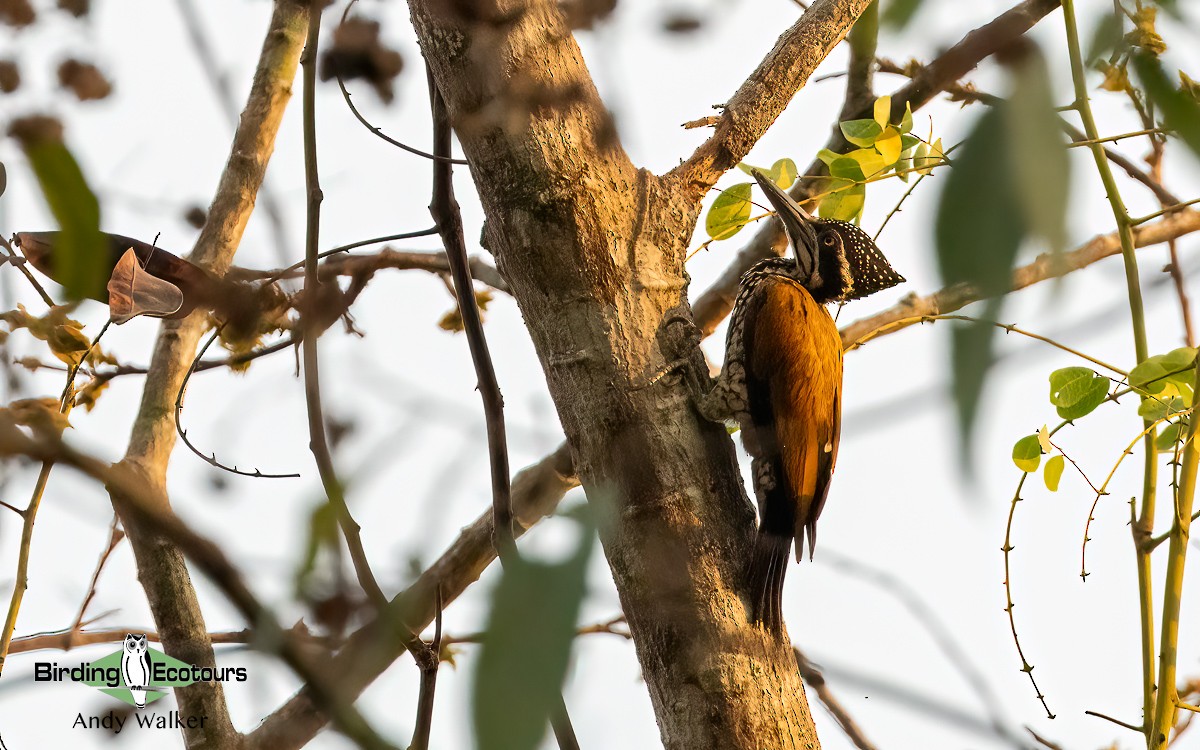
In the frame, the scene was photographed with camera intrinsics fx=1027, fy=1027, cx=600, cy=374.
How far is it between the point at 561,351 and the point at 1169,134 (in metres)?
1.21

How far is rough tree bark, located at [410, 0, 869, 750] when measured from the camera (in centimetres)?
150

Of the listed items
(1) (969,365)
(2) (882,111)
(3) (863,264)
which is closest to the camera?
(1) (969,365)

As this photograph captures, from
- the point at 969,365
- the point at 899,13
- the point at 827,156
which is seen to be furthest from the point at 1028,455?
the point at 969,365

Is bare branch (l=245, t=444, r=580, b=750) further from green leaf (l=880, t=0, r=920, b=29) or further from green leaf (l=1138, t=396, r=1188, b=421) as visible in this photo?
green leaf (l=880, t=0, r=920, b=29)

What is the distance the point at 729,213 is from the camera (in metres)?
2.43

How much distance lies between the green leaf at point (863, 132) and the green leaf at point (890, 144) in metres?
0.04

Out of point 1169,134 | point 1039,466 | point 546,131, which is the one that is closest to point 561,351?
point 546,131

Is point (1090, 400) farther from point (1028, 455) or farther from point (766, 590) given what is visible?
point (766, 590)

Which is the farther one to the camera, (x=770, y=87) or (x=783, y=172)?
(x=783, y=172)

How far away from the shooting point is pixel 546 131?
5.63 feet

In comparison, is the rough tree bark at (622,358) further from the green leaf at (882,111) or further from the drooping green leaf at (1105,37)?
the drooping green leaf at (1105,37)

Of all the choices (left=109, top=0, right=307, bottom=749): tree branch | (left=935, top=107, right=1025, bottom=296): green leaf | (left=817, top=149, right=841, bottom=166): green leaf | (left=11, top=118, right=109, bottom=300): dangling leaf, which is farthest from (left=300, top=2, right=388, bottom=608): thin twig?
(left=817, top=149, right=841, bottom=166): green leaf

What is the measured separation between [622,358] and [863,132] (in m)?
0.78

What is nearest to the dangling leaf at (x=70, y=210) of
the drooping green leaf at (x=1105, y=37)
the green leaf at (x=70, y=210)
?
the green leaf at (x=70, y=210)
